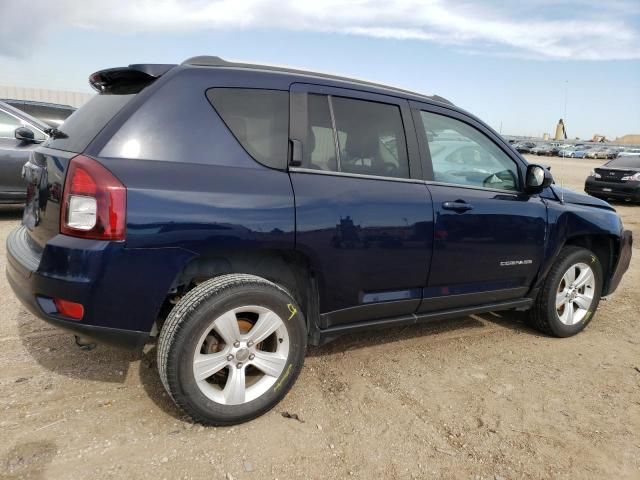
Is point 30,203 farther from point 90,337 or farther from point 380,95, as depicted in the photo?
point 380,95

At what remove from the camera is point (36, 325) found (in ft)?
12.1

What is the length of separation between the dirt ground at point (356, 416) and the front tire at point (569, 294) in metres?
0.28

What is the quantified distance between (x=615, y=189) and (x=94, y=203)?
48.6ft

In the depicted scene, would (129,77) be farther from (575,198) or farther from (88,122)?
(575,198)

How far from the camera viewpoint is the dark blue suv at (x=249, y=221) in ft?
7.63

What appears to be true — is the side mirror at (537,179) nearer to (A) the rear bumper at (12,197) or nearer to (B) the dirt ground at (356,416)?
(B) the dirt ground at (356,416)

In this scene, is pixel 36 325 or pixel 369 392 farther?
pixel 36 325

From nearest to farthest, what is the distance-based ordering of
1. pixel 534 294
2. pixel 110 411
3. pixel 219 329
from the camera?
1. pixel 219 329
2. pixel 110 411
3. pixel 534 294

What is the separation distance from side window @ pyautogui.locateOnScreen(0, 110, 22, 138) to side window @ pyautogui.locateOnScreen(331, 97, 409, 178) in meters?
6.10

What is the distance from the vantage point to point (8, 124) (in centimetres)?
712

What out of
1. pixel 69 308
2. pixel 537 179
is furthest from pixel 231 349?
pixel 537 179

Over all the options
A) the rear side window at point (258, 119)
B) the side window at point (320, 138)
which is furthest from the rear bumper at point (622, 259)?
the rear side window at point (258, 119)

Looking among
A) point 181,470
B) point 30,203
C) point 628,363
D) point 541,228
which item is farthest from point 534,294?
point 30,203

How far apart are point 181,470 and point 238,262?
1049mm
